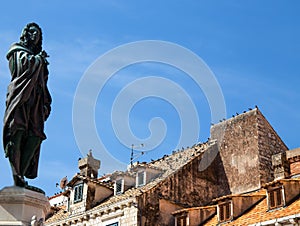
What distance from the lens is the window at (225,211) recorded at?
2860cm

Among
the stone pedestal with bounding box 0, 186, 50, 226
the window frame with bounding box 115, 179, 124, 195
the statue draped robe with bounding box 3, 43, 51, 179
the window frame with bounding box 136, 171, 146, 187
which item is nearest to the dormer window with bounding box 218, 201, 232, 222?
the window frame with bounding box 136, 171, 146, 187

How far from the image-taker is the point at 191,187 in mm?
33781

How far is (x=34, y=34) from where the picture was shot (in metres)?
10.5

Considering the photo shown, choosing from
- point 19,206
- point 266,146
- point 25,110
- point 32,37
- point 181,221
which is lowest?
point 19,206

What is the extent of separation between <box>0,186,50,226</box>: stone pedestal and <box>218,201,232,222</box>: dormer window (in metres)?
20.0

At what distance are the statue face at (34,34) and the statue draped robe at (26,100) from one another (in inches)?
9.5

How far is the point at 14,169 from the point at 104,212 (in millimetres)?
23101

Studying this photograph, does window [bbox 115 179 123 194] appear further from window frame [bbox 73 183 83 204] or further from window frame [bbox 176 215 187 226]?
window frame [bbox 176 215 187 226]

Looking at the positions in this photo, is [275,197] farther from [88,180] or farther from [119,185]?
[88,180]

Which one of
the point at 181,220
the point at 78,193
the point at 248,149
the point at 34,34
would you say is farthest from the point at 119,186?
the point at 34,34

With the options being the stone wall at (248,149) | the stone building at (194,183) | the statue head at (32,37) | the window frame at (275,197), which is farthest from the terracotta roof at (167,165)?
the statue head at (32,37)

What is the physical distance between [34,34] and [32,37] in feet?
0.22

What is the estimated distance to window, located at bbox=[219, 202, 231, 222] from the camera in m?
28.6

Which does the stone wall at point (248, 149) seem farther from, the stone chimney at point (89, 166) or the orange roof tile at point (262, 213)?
the stone chimney at point (89, 166)
